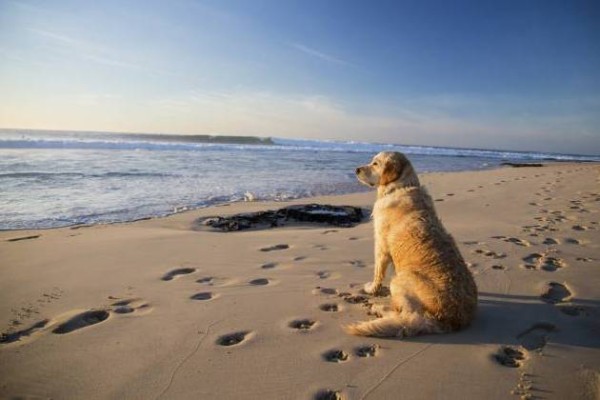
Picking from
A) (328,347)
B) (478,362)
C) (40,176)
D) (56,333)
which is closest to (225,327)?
(328,347)

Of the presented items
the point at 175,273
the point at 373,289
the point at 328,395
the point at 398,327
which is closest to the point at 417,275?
the point at 398,327

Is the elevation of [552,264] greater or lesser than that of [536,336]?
greater

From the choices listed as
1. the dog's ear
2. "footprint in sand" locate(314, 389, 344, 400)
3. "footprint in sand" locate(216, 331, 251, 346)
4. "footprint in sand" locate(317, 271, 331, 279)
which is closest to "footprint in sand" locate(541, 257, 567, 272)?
the dog's ear

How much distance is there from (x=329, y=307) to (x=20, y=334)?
248 centimetres

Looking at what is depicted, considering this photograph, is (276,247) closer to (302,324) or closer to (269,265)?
(269,265)

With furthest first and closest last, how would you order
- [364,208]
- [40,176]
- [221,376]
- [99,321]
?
1. [40,176]
2. [364,208]
3. [99,321]
4. [221,376]

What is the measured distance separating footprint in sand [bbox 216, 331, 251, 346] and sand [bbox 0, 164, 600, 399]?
0.01m

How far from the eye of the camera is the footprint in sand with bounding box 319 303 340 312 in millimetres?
3309

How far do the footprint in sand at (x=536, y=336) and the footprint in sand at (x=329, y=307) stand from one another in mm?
1442

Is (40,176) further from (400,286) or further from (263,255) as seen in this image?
(400,286)

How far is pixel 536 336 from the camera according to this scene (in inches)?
111

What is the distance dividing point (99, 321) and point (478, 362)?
294cm

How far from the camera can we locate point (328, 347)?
2.67 m

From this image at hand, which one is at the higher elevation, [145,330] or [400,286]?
[400,286]
